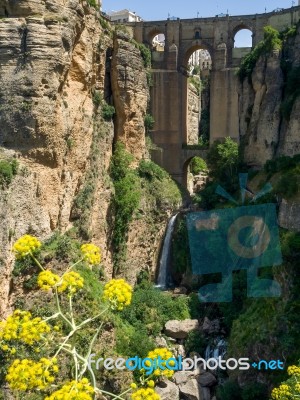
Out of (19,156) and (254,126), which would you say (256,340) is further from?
(254,126)

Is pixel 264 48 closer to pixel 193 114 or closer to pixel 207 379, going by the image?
pixel 193 114

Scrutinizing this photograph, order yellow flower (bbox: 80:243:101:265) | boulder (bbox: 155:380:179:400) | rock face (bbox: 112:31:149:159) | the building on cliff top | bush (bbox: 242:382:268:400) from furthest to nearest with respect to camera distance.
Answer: the building on cliff top, rock face (bbox: 112:31:149:159), boulder (bbox: 155:380:179:400), bush (bbox: 242:382:268:400), yellow flower (bbox: 80:243:101:265)

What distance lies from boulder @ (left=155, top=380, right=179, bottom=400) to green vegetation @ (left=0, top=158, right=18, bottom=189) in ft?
28.1

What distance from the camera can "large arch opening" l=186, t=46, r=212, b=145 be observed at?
38.3 metres

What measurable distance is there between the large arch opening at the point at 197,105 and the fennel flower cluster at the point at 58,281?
30.6 meters

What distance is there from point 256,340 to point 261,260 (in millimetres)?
4365

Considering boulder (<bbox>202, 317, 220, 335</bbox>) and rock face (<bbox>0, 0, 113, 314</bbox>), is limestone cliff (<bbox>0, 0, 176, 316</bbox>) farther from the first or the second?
boulder (<bbox>202, 317, 220, 335</bbox>)

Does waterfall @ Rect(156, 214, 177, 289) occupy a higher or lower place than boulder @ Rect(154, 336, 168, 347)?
higher

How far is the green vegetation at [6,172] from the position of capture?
17188 millimetres

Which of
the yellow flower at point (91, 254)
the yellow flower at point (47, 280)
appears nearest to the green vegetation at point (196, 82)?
the yellow flower at point (91, 254)

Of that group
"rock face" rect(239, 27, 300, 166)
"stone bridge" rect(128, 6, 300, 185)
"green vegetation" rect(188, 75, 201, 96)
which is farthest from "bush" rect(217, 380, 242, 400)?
"green vegetation" rect(188, 75, 201, 96)

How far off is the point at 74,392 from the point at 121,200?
1839cm

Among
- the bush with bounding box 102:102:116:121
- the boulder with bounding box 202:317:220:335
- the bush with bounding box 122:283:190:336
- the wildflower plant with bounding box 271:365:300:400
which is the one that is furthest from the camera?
the bush with bounding box 102:102:116:121

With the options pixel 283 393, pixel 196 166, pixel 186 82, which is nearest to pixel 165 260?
pixel 196 166
